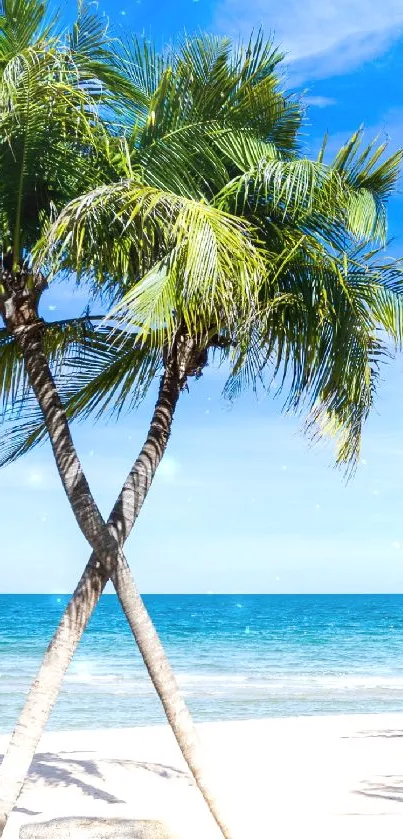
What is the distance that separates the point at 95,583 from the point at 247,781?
132 inches

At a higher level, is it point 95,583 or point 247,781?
point 95,583

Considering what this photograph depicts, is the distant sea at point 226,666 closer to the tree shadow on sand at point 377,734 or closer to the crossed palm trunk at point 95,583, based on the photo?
the tree shadow on sand at point 377,734

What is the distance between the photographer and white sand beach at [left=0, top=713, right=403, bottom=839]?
6047 millimetres

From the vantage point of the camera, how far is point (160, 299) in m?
4.54

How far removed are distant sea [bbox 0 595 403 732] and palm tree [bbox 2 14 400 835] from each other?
31.2 ft

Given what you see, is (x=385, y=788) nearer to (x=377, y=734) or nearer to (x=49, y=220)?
(x=377, y=734)

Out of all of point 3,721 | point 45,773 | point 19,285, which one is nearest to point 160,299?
point 19,285

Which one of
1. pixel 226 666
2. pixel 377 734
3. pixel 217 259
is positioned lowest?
→ pixel 377 734

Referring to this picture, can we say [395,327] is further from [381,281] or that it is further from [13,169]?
[13,169]

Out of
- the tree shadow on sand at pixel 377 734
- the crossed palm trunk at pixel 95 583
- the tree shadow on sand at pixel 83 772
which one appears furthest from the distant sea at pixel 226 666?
the crossed palm trunk at pixel 95 583

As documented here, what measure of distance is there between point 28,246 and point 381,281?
A: 2239 mm

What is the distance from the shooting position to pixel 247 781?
765 cm

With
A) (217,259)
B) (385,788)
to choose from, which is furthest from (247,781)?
(217,259)

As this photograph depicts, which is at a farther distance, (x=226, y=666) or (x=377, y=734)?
(x=226, y=666)
